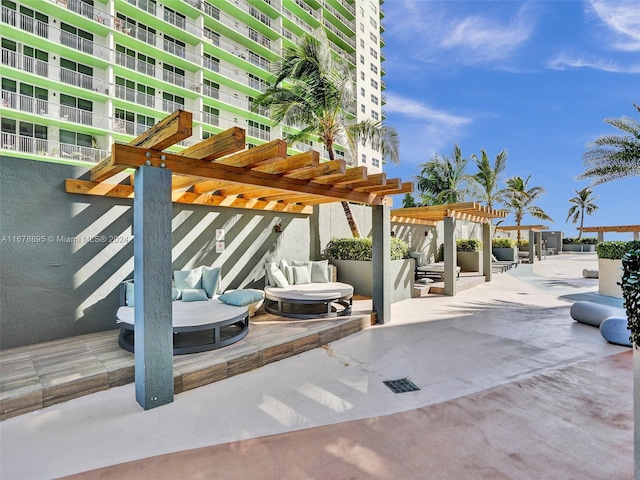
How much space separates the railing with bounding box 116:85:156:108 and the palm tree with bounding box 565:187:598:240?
40977 mm

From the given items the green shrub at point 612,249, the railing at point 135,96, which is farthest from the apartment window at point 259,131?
the green shrub at point 612,249

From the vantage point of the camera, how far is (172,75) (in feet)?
65.8

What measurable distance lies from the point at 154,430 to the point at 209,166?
2.75 meters

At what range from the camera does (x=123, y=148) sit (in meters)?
3.05

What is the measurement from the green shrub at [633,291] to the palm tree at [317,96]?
7714mm

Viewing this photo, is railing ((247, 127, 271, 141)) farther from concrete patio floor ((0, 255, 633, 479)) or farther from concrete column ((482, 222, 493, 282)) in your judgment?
concrete patio floor ((0, 255, 633, 479))

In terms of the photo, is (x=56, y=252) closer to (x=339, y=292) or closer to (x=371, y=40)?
(x=339, y=292)

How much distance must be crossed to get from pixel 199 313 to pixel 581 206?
42924 millimetres

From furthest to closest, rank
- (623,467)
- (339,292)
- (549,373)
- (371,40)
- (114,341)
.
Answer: (371,40) < (339,292) < (114,341) < (549,373) < (623,467)

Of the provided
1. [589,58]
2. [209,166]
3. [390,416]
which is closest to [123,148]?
[209,166]

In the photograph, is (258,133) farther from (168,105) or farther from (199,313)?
(199,313)

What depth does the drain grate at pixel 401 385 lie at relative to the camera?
11.7 feet

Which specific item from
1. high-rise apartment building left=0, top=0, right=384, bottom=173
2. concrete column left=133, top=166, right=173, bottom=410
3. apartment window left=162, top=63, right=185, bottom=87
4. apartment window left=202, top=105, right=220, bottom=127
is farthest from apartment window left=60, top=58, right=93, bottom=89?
concrete column left=133, top=166, right=173, bottom=410

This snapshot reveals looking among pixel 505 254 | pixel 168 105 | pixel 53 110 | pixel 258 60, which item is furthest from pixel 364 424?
pixel 258 60
